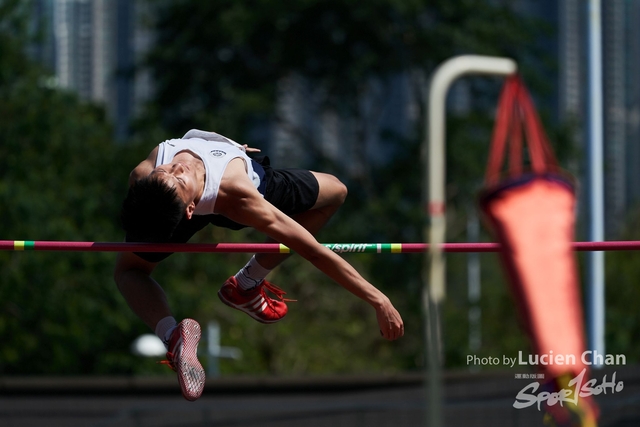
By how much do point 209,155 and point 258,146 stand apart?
17.3m

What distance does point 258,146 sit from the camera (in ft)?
73.0

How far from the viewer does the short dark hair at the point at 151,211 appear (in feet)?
15.4

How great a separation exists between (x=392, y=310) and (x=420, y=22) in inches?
800

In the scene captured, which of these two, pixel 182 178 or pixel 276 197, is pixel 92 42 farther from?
pixel 182 178

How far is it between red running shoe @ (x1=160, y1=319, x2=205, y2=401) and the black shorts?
1.40 feet

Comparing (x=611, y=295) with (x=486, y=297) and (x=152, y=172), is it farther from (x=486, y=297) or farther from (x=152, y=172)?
(x=152, y=172)

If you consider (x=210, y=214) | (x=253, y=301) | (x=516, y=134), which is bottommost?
(x=253, y=301)

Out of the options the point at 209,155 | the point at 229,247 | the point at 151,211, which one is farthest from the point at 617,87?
the point at 151,211

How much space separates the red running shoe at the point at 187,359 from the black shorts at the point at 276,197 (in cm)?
43

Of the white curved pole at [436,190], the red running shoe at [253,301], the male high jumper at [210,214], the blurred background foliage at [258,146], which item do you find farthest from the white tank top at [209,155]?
the blurred background foliage at [258,146]

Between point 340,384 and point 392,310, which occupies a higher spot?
point 392,310

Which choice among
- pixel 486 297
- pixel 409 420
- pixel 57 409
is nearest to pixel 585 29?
pixel 409 420

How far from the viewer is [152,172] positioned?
4.73 m

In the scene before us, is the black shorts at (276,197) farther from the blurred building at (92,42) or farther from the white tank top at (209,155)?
the blurred building at (92,42)
